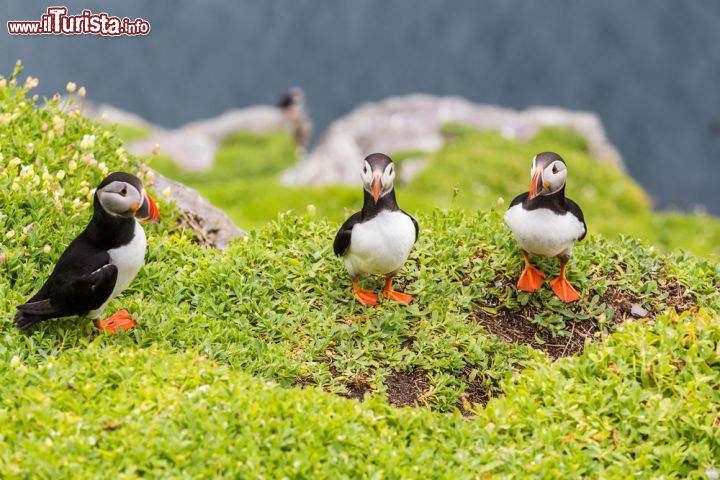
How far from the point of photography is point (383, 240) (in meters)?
5.47

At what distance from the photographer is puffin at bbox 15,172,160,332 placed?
5.00 m

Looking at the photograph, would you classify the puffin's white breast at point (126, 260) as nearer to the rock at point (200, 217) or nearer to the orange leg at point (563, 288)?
the rock at point (200, 217)

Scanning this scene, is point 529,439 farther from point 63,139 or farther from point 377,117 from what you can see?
point 377,117

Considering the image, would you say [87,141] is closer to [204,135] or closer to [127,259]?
[127,259]

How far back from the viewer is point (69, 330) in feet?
17.7

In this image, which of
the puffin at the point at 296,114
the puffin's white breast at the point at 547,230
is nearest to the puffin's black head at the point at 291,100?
the puffin at the point at 296,114

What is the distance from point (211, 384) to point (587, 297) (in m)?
3.11

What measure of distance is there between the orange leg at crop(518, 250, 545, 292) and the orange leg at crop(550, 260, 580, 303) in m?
0.10

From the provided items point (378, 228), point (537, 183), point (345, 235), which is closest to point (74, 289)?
point (345, 235)

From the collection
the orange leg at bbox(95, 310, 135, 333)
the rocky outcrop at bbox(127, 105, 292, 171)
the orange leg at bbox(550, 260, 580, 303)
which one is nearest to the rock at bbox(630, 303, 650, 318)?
the orange leg at bbox(550, 260, 580, 303)

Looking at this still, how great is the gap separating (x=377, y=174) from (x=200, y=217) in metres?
2.80

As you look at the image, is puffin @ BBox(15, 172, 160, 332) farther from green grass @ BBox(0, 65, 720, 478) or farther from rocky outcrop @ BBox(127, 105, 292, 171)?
rocky outcrop @ BBox(127, 105, 292, 171)

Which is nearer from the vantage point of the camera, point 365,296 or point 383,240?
point 383,240

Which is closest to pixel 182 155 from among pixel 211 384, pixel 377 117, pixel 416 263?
pixel 377 117
